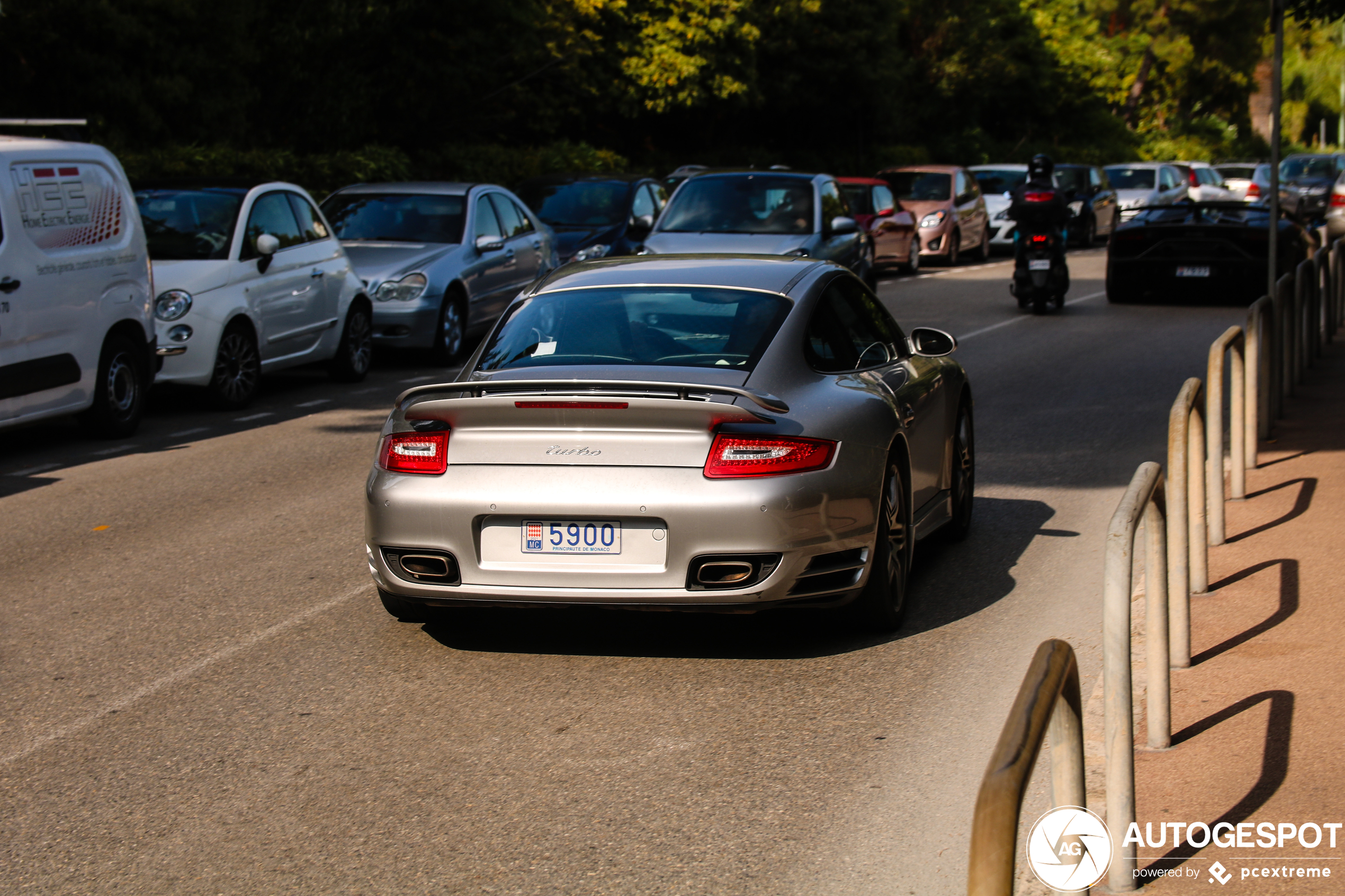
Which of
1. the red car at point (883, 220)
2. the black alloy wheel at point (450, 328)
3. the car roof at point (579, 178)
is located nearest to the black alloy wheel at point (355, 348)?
the black alloy wheel at point (450, 328)

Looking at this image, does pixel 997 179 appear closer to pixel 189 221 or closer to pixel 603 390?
pixel 189 221

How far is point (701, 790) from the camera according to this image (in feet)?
15.0

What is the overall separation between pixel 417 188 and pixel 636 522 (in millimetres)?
11978

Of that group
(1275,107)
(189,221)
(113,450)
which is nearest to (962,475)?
(1275,107)

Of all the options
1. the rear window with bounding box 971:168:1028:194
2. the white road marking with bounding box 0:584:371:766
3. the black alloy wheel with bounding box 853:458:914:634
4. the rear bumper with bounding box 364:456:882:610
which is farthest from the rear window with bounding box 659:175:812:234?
the rear window with bounding box 971:168:1028:194

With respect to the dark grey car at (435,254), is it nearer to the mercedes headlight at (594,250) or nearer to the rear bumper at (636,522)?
the mercedes headlight at (594,250)

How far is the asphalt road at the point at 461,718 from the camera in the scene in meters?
4.13

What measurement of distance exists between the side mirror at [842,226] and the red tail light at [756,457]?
11241 mm

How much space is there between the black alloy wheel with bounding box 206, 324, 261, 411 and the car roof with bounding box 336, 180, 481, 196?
407 centimetres

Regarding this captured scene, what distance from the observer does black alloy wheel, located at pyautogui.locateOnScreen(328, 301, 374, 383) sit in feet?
47.8

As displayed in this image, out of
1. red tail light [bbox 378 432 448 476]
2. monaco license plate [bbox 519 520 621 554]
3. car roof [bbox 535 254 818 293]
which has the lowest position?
monaco license plate [bbox 519 520 621 554]

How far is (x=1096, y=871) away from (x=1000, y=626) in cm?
331

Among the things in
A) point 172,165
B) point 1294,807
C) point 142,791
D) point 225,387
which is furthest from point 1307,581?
point 172,165

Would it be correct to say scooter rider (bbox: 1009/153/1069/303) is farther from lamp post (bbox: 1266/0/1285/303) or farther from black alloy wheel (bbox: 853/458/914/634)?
black alloy wheel (bbox: 853/458/914/634)
